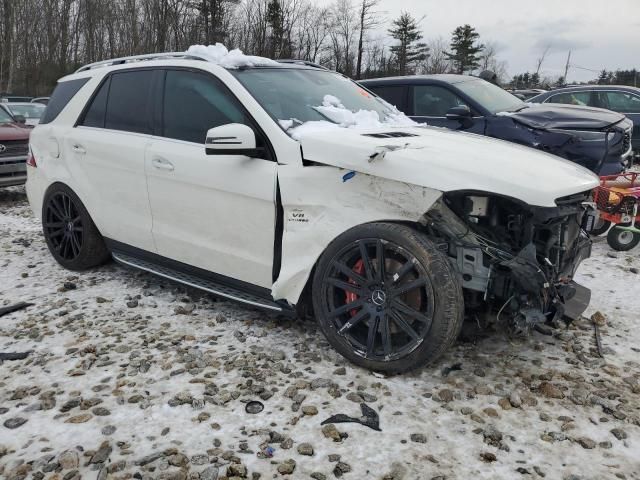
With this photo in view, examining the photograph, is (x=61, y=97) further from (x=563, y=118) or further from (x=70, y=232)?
(x=563, y=118)

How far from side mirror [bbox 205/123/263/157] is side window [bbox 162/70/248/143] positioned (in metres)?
0.25

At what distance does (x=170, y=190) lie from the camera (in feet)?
12.1

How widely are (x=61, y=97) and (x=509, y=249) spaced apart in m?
4.03

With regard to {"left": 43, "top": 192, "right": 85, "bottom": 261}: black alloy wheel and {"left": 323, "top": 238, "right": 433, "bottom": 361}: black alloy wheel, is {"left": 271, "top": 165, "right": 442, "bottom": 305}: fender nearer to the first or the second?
{"left": 323, "top": 238, "right": 433, "bottom": 361}: black alloy wheel

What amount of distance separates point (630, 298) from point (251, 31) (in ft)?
118

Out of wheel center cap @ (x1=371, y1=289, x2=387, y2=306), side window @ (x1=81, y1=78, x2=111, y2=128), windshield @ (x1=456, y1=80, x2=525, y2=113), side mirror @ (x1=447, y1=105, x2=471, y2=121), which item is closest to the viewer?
wheel center cap @ (x1=371, y1=289, x2=387, y2=306)

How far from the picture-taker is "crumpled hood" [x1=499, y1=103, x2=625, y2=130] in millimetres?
6555

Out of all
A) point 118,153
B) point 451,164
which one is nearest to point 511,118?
point 451,164

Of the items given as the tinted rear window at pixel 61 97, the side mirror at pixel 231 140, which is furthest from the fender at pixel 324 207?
the tinted rear window at pixel 61 97

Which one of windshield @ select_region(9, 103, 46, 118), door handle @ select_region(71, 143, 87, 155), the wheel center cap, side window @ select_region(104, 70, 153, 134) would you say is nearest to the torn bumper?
the wheel center cap

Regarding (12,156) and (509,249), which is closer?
(509,249)

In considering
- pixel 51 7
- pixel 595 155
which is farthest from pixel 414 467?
pixel 51 7

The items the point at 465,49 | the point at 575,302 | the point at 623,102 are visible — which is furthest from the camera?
the point at 465,49

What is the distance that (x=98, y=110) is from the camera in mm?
4367
